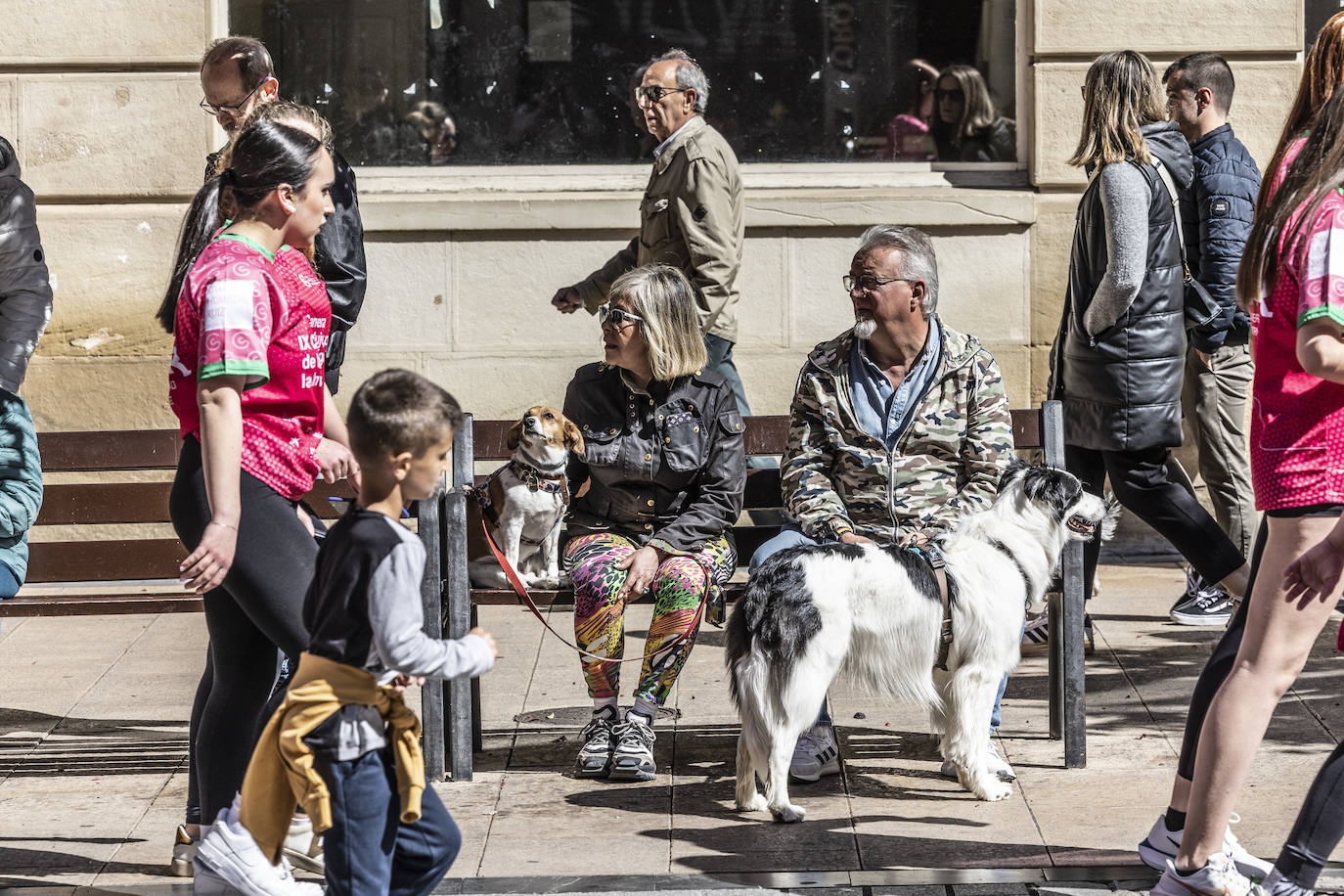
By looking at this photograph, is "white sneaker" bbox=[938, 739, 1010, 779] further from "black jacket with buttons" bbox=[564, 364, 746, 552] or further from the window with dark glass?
the window with dark glass

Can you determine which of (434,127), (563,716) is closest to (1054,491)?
(563,716)

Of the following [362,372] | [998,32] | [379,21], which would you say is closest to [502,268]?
[362,372]

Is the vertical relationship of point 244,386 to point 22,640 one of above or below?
above

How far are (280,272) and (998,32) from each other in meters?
5.04

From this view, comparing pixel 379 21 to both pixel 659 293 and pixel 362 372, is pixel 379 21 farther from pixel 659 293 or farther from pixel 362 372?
pixel 659 293

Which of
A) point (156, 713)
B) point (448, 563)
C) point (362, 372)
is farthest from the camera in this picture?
point (362, 372)

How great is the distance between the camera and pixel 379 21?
7996 millimetres

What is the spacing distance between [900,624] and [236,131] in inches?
93.7

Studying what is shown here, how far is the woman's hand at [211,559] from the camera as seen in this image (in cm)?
350

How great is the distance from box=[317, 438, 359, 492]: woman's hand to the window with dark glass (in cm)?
419

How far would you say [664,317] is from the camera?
16.3 feet

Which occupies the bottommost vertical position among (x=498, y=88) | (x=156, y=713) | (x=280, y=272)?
(x=156, y=713)

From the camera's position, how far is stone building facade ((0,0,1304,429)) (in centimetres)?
745

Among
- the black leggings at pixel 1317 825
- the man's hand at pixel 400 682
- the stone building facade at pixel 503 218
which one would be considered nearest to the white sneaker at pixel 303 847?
the man's hand at pixel 400 682
